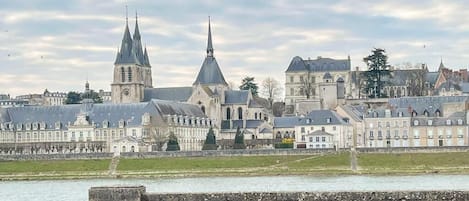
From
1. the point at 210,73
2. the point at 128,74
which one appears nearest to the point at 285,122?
the point at 210,73

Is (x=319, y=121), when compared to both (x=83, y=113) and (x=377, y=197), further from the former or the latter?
(x=377, y=197)

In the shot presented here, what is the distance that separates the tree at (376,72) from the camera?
352 feet

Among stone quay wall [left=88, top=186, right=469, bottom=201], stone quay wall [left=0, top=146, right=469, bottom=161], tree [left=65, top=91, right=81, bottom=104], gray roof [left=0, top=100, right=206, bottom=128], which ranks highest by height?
tree [left=65, top=91, right=81, bottom=104]

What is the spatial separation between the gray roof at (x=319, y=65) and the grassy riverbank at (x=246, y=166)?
56616mm

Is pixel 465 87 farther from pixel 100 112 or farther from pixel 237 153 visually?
pixel 237 153

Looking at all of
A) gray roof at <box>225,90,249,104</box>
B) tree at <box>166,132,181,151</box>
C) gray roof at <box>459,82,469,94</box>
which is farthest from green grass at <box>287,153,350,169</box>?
gray roof at <box>459,82,469,94</box>

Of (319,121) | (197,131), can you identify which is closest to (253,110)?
(197,131)

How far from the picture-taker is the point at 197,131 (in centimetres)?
10294

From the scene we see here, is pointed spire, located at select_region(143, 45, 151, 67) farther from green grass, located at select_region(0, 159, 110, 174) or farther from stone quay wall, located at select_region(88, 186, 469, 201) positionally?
stone quay wall, located at select_region(88, 186, 469, 201)

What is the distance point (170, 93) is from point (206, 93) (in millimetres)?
7230

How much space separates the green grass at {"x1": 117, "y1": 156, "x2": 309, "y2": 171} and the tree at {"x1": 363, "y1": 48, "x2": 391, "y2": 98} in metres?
41.8

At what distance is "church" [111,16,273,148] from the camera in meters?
108

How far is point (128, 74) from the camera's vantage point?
115m

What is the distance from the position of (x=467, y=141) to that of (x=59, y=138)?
1687 inches
